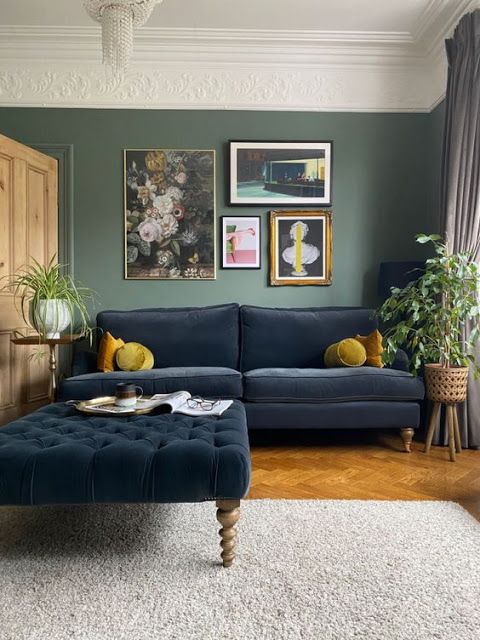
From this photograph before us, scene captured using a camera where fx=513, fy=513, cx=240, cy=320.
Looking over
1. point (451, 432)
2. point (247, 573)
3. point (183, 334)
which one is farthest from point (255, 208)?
point (247, 573)

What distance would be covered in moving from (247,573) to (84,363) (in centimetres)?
226

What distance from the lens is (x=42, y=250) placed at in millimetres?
3988

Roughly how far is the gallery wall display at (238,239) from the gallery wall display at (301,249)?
16 cm

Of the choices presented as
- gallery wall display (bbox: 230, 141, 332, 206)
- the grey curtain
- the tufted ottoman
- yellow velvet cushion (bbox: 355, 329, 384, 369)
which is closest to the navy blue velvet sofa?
yellow velvet cushion (bbox: 355, 329, 384, 369)

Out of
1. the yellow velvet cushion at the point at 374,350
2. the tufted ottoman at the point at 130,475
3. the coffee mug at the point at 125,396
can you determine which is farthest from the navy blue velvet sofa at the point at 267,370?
the tufted ottoman at the point at 130,475

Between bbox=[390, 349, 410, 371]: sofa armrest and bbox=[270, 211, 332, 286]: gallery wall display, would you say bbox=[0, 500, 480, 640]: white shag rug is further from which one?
bbox=[270, 211, 332, 286]: gallery wall display

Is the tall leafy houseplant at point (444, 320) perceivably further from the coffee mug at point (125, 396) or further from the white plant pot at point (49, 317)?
the white plant pot at point (49, 317)

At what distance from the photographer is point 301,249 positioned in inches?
166

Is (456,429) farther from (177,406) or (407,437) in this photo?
(177,406)

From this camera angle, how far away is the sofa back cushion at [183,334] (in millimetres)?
3805

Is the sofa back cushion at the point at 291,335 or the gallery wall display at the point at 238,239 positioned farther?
the gallery wall display at the point at 238,239

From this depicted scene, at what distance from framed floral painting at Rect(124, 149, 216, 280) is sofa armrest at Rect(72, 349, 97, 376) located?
776mm

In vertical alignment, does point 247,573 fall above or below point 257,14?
below

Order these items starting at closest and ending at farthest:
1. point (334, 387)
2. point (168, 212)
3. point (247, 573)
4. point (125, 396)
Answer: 1. point (247, 573)
2. point (125, 396)
3. point (334, 387)
4. point (168, 212)
